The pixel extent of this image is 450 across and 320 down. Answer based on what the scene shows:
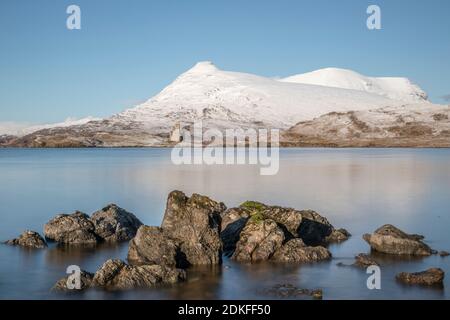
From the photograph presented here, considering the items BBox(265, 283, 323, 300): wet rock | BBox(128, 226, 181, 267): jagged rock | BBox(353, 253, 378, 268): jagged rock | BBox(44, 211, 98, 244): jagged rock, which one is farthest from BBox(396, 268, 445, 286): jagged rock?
BBox(44, 211, 98, 244): jagged rock

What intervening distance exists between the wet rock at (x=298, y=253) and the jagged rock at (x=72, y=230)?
745cm

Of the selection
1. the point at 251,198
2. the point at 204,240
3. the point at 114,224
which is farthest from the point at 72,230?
the point at 251,198

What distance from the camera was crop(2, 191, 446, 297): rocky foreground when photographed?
637 inches

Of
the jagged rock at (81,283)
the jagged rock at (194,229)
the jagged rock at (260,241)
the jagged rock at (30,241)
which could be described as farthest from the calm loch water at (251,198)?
the jagged rock at (194,229)

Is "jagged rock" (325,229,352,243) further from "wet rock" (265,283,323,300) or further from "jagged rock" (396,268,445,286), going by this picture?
"wet rock" (265,283,323,300)

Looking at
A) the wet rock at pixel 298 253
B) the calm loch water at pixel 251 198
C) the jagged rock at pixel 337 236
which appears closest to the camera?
the calm loch water at pixel 251 198

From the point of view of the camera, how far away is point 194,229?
62.2 ft

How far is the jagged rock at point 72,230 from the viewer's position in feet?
71.9

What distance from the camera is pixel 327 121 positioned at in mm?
189500

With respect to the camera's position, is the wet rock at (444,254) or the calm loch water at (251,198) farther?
the wet rock at (444,254)

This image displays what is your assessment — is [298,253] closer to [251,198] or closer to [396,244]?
[396,244]

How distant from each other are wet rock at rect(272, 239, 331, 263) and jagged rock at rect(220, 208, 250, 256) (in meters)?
1.87

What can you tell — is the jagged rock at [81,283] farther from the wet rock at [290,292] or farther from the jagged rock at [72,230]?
the jagged rock at [72,230]

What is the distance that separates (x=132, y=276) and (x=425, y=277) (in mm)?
8190
